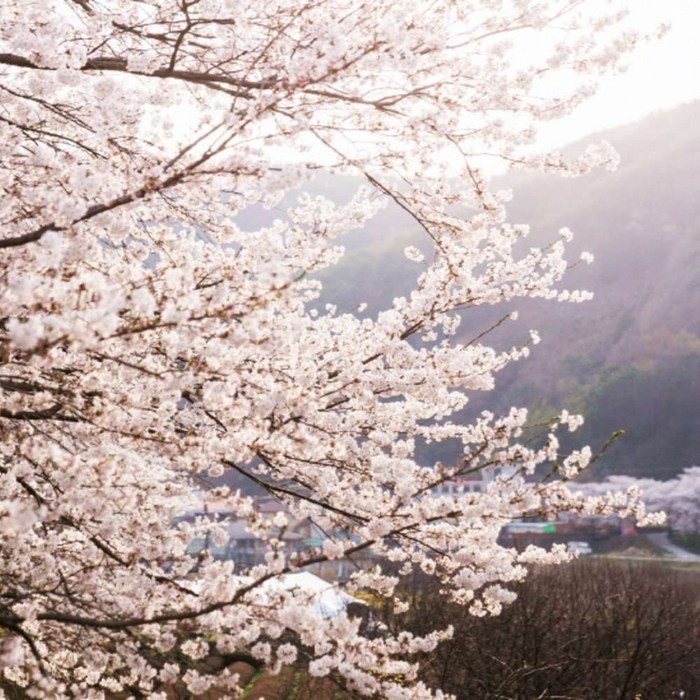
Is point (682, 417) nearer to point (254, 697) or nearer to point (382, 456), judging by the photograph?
point (254, 697)

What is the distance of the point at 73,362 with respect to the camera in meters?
4.02

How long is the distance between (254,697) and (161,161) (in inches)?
431

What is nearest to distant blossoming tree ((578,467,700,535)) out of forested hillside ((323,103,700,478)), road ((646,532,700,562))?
road ((646,532,700,562))

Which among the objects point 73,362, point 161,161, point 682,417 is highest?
point 682,417

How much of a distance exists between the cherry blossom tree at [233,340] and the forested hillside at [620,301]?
62.2m

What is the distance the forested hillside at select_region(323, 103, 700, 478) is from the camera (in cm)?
6631

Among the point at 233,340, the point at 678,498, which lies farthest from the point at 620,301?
the point at 233,340

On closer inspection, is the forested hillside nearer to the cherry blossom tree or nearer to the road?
the road

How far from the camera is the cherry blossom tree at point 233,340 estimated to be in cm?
309

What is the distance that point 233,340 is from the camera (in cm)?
295

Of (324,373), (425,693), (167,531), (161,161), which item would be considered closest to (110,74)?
(161,161)

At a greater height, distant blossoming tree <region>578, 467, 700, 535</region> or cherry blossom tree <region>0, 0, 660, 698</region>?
distant blossoming tree <region>578, 467, 700, 535</region>

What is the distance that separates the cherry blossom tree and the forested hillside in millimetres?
62194

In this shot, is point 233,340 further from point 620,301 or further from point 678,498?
point 620,301
